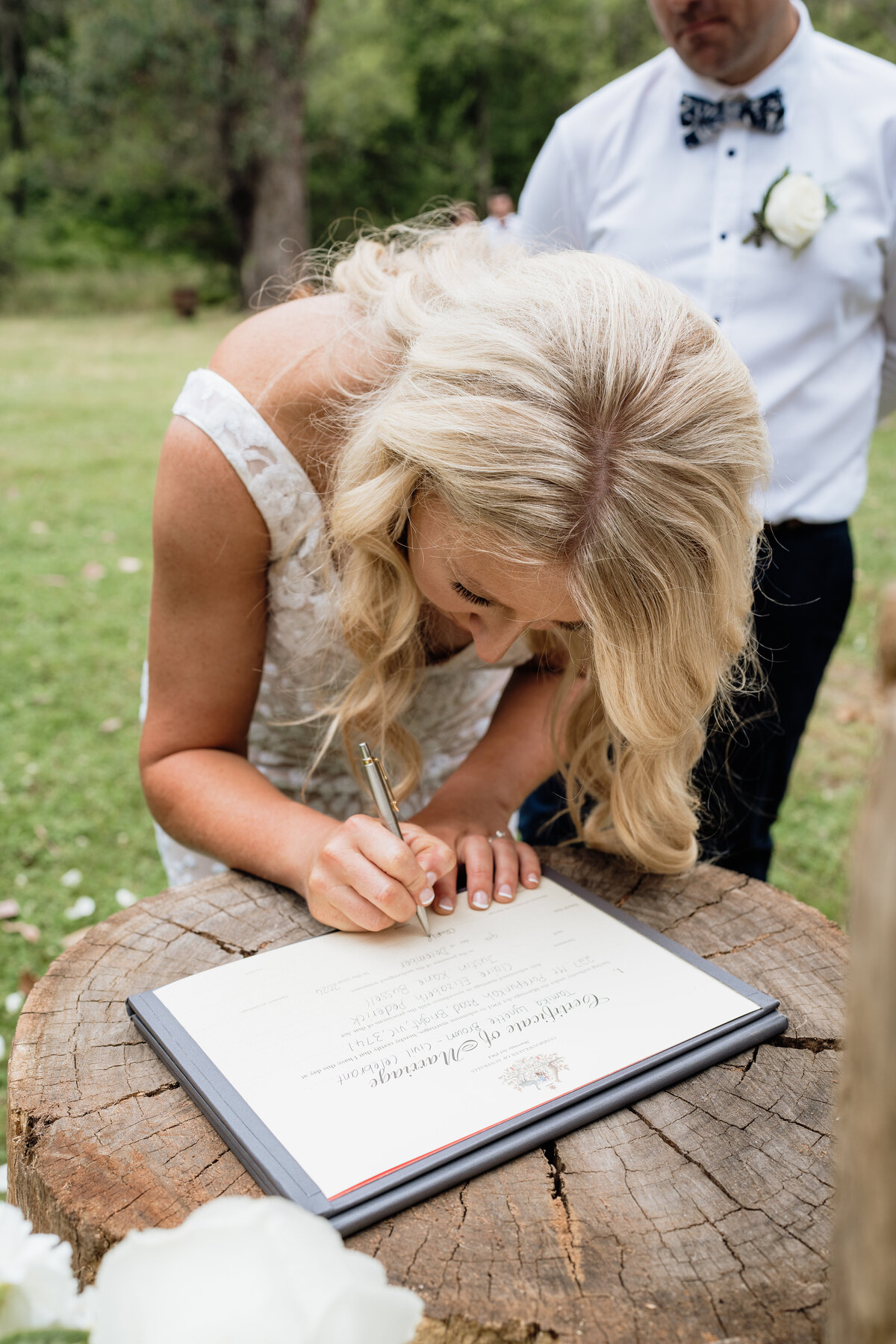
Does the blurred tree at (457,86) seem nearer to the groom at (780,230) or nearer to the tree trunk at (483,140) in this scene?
the tree trunk at (483,140)

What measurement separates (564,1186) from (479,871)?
1.77ft

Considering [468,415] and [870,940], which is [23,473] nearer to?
[468,415]

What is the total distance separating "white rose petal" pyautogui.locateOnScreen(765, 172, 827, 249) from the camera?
2.20 metres

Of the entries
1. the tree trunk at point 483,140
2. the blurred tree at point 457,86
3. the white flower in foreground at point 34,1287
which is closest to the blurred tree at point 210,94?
the blurred tree at point 457,86

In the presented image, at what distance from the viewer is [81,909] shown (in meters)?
2.97

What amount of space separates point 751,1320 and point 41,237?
21904 mm

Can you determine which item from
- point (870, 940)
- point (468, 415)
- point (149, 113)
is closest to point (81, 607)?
point (468, 415)

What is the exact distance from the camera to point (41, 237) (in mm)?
19312

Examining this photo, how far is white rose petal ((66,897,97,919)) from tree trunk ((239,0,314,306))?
10756 millimetres

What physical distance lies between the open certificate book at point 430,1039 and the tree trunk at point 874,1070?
1.63 ft

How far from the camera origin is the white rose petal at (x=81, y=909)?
297 centimetres

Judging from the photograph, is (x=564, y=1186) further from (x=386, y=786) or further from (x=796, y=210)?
(x=796, y=210)

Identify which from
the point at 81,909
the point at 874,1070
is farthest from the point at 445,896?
the point at 81,909

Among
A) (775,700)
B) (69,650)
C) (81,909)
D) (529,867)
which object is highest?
(529,867)
